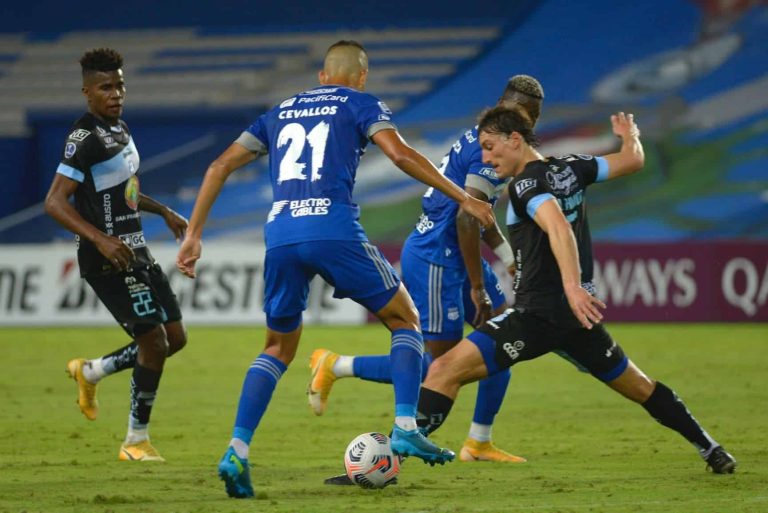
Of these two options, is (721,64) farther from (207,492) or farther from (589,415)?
(207,492)

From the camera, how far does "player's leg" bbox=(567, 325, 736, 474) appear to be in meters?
7.02

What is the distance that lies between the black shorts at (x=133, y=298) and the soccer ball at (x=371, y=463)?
2.04 metres

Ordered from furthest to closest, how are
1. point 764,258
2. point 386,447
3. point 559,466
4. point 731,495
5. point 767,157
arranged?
point 767,157 < point 764,258 < point 559,466 < point 386,447 < point 731,495

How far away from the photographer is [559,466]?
25.3 ft

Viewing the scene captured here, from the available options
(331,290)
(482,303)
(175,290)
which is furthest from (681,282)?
(482,303)

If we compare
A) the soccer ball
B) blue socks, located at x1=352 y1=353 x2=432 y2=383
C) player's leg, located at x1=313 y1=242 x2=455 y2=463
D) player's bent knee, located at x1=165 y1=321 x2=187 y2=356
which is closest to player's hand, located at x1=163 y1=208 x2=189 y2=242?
player's bent knee, located at x1=165 y1=321 x2=187 y2=356

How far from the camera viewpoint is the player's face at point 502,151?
22.7ft

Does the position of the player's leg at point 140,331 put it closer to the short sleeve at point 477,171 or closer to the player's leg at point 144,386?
the player's leg at point 144,386

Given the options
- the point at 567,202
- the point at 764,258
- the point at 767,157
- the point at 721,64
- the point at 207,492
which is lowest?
the point at 207,492

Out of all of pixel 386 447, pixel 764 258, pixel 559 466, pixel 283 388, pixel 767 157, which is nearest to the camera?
pixel 386 447

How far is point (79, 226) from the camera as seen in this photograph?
307 inches

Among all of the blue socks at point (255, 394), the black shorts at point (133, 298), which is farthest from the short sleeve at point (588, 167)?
the black shorts at point (133, 298)

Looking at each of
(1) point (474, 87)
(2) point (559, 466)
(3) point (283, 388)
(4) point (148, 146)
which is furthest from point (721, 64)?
(2) point (559, 466)

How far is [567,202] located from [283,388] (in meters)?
6.31
